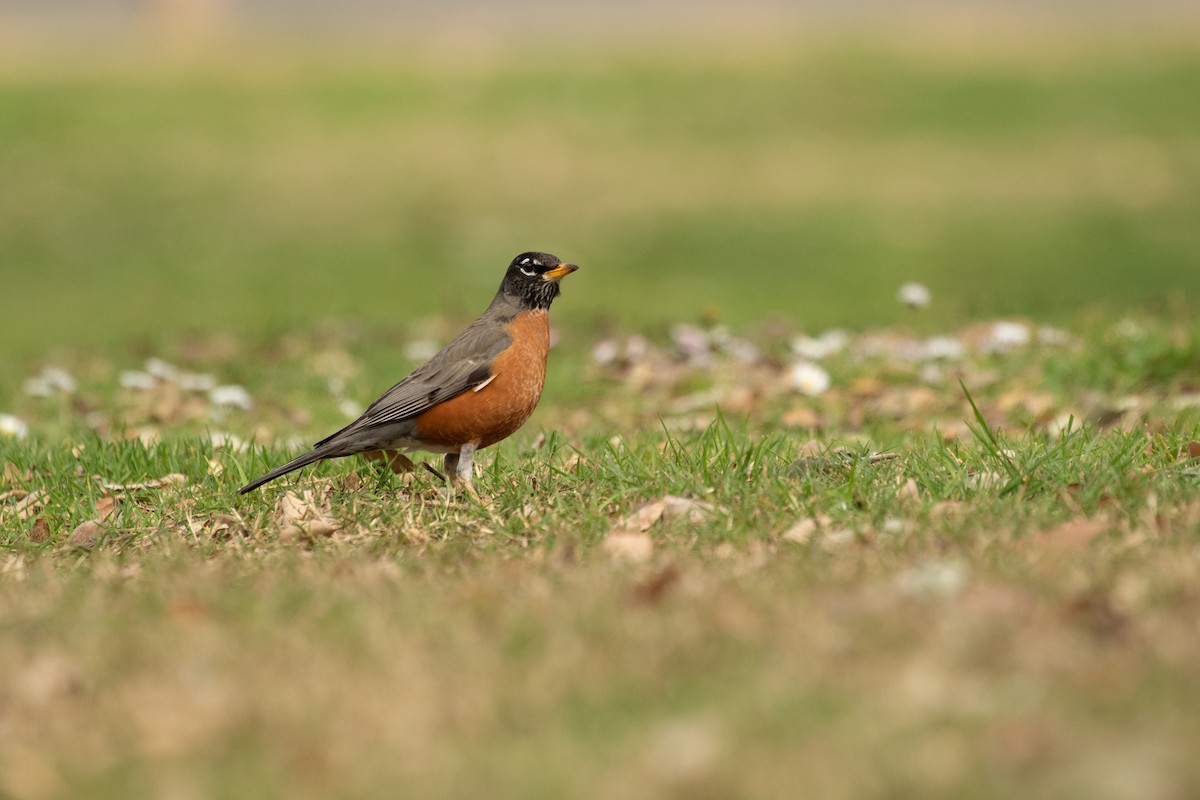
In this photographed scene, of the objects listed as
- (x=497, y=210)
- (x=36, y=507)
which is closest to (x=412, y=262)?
(x=497, y=210)

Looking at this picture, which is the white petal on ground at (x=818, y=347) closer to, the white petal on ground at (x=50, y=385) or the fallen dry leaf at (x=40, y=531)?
the white petal on ground at (x=50, y=385)

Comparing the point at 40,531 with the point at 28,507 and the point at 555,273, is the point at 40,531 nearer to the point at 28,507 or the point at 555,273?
the point at 28,507

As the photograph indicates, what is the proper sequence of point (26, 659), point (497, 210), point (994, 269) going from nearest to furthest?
point (26, 659), point (994, 269), point (497, 210)

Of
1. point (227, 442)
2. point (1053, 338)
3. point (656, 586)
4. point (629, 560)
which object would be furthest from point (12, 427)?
point (1053, 338)

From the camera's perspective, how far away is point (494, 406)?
593 cm

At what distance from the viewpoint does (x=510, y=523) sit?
17.2 ft

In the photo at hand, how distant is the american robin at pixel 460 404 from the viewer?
592 centimetres

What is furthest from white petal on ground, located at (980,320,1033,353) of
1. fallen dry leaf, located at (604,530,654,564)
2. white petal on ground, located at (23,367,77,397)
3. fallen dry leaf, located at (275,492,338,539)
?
white petal on ground, located at (23,367,77,397)

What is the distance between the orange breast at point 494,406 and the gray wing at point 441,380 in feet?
0.11

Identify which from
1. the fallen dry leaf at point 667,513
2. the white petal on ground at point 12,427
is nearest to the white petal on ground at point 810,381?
the fallen dry leaf at point 667,513

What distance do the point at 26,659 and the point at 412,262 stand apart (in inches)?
586

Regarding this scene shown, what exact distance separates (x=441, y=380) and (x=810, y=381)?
2.83m

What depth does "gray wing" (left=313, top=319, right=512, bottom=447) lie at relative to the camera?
5.96m

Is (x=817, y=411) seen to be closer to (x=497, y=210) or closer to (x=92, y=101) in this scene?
(x=497, y=210)
